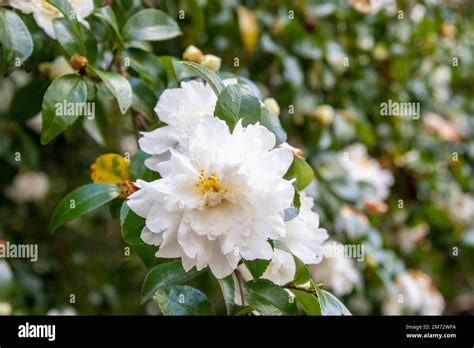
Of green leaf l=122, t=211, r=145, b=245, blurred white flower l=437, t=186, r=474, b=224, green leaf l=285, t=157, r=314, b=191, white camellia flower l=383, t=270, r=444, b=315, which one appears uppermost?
green leaf l=285, t=157, r=314, b=191

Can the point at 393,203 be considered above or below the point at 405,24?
below

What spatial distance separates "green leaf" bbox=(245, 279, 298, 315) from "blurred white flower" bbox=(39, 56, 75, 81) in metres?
0.56

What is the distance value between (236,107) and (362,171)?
111cm

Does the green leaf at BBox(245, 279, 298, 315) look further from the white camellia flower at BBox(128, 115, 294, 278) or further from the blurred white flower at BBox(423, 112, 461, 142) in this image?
the blurred white flower at BBox(423, 112, 461, 142)

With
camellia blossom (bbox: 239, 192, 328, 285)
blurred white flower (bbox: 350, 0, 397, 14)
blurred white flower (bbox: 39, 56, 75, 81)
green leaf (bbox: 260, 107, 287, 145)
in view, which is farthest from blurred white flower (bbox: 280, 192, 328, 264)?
blurred white flower (bbox: 350, 0, 397, 14)

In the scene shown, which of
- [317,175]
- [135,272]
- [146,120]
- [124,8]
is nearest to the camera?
[146,120]

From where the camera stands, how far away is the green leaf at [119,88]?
95cm

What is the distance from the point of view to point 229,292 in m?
0.93

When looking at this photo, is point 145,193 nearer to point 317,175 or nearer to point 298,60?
point 317,175

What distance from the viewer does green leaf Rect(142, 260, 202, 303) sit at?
0.94 meters

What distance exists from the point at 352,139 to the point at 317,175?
0.28m

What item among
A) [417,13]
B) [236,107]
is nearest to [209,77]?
[236,107]

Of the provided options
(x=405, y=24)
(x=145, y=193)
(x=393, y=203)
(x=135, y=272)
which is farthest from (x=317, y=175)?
(x=145, y=193)
